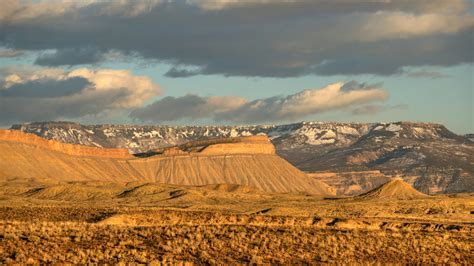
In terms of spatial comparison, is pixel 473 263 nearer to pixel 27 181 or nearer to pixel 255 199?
pixel 255 199

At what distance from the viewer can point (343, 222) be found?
72.9 m

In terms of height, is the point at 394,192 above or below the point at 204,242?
below

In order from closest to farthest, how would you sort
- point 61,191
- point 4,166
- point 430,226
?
point 430,226
point 61,191
point 4,166

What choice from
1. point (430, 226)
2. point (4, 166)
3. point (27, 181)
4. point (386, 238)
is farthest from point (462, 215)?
point (4, 166)

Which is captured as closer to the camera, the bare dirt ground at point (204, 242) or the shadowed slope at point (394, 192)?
the bare dirt ground at point (204, 242)

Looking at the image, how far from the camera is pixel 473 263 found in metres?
47.5

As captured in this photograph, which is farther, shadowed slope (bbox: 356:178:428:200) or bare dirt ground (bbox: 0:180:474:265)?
shadowed slope (bbox: 356:178:428:200)

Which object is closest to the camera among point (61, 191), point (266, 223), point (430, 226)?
point (266, 223)

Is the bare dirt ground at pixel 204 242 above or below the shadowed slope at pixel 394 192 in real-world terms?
above

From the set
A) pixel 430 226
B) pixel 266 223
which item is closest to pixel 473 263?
pixel 266 223

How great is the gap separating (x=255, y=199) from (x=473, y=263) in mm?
112158

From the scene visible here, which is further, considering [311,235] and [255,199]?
[255,199]

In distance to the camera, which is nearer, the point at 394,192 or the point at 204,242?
the point at 204,242

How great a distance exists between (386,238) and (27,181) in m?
126
